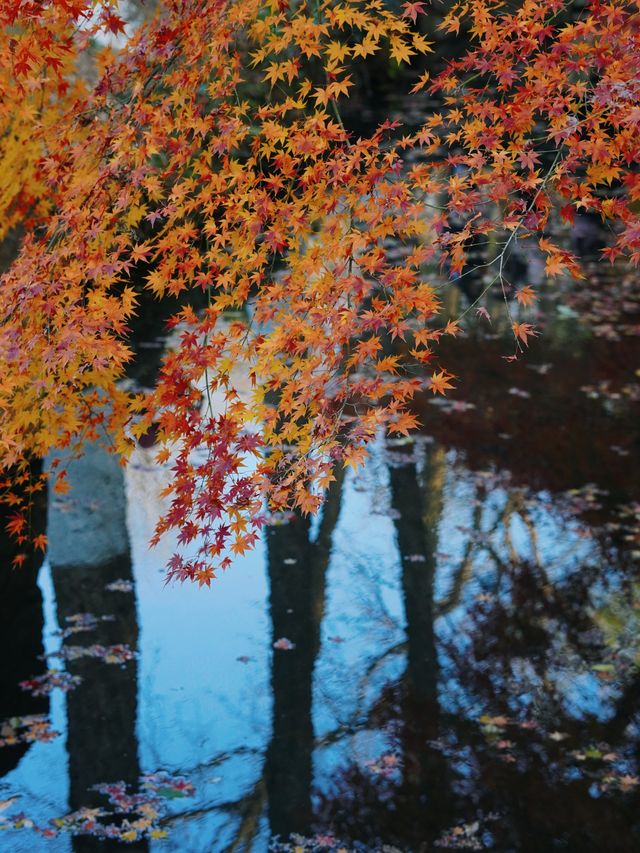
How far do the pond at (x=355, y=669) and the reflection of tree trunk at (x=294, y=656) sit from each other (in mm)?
18

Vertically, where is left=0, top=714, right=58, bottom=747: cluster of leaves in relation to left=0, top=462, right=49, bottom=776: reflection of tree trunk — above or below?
below

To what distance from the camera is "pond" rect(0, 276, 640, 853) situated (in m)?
5.11

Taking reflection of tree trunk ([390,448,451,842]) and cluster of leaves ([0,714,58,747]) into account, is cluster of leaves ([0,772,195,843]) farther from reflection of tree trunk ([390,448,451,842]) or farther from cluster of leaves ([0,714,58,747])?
reflection of tree trunk ([390,448,451,842])

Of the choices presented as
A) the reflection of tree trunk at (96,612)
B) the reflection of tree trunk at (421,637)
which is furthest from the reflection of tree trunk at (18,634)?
the reflection of tree trunk at (421,637)

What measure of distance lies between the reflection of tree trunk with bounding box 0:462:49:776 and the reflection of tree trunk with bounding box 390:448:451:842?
237 centimetres

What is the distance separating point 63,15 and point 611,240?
568 inches

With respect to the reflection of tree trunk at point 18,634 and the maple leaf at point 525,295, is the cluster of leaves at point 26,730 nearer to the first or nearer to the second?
the reflection of tree trunk at point 18,634

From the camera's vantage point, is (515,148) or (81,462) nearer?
(515,148)

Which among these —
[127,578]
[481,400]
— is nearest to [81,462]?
[127,578]

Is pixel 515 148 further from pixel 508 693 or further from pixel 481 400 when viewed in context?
pixel 481 400

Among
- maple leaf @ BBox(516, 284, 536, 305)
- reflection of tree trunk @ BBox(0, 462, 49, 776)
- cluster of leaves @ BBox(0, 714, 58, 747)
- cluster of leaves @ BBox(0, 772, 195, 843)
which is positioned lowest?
cluster of leaves @ BBox(0, 772, 195, 843)

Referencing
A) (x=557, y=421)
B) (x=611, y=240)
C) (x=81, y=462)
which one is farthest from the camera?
(x=611, y=240)

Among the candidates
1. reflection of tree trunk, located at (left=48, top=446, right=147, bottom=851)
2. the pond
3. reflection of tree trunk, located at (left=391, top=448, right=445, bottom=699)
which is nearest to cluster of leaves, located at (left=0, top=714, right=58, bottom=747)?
the pond

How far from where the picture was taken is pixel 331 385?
11.8 feet
